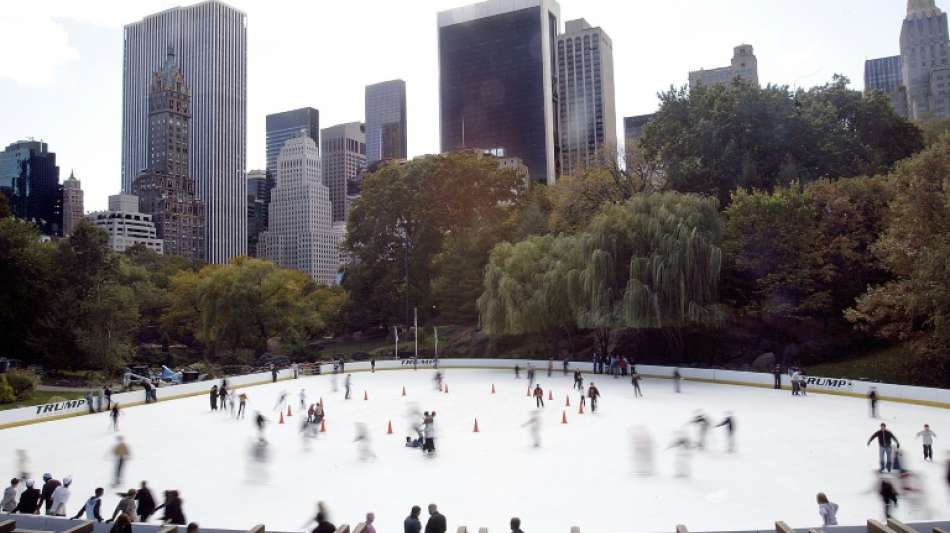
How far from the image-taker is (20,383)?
125ft

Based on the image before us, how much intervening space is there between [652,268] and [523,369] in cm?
1102

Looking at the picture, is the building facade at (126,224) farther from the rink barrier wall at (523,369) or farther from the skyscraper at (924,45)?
the skyscraper at (924,45)

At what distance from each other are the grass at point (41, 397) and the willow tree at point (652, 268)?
29.4m

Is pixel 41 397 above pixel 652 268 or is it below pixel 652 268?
below

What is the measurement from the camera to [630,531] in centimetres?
1177

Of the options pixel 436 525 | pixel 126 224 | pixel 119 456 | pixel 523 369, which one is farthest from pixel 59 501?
pixel 126 224

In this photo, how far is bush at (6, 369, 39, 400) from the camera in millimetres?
37844

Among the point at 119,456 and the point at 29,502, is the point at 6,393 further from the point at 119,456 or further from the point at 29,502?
the point at 29,502

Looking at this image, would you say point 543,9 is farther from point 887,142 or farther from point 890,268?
point 890,268

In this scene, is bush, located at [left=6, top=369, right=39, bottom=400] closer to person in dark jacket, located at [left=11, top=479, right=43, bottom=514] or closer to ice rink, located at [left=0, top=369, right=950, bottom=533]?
ice rink, located at [left=0, top=369, right=950, bottom=533]

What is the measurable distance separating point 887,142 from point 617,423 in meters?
46.9

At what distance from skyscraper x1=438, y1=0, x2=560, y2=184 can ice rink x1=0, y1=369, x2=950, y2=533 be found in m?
148

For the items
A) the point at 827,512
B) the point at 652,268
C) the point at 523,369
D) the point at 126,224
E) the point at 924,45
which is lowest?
the point at 523,369

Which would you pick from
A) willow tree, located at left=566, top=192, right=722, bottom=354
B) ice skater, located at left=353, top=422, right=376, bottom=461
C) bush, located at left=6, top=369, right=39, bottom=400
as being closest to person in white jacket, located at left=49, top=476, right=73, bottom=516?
ice skater, located at left=353, top=422, right=376, bottom=461
